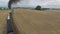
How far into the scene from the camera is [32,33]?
96 cm

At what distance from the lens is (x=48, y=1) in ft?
14.5

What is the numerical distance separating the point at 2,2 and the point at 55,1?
A: 4.81ft

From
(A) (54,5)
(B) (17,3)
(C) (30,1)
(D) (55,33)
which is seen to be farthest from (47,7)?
(D) (55,33)

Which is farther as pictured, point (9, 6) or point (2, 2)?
point (2, 2)

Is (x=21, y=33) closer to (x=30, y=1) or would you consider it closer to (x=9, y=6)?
(x=9, y=6)

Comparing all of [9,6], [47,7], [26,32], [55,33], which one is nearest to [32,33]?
[26,32]

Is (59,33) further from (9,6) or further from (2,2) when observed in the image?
(2,2)

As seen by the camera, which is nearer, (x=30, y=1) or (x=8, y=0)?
(x=8, y=0)

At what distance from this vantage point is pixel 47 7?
4254mm

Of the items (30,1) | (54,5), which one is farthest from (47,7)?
(30,1)

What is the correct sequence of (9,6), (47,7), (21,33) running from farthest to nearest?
(47,7) → (9,6) → (21,33)

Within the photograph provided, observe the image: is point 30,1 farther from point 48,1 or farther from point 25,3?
point 48,1

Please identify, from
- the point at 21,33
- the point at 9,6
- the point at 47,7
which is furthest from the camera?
the point at 47,7

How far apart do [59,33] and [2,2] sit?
3502mm
